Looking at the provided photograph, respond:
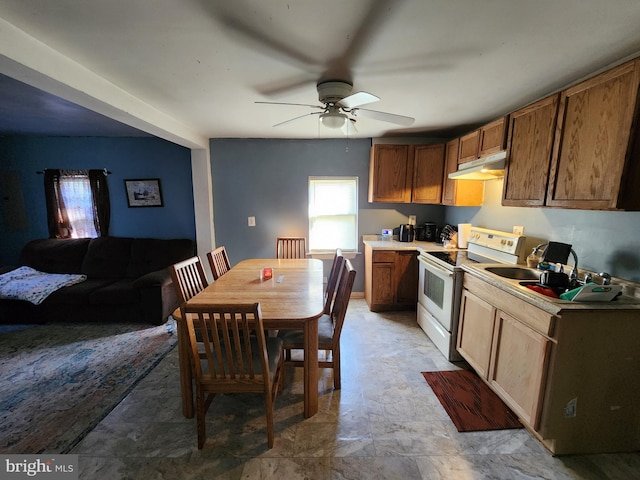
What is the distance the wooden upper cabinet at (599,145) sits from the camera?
51.9 inches

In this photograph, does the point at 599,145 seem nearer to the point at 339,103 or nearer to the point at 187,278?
the point at 339,103

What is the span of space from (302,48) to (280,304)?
1.53m

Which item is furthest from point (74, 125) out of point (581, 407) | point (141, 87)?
point (581, 407)

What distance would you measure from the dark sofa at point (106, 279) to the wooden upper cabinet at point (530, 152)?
12.0 ft

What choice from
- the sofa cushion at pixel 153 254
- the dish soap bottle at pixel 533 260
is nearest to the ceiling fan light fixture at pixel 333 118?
the dish soap bottle at pixel 533 260

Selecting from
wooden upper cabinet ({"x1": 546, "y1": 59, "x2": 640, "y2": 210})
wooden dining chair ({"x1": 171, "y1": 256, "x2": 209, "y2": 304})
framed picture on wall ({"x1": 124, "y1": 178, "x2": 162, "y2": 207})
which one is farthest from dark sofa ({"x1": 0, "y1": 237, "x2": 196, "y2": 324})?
wooden upper cabinet ({"x1": 546, "y1": 59, "x2": 640, "y2": 210})

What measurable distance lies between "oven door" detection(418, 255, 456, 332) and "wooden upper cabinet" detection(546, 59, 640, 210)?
1.00 m

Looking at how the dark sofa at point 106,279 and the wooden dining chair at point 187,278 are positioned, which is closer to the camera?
the wooden dining chair at point 187,278

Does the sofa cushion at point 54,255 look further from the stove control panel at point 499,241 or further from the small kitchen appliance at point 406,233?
the stove control panel at point 499,241

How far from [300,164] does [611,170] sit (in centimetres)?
304

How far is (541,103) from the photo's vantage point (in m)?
1.81

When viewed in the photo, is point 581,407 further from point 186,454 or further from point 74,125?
point 74,125

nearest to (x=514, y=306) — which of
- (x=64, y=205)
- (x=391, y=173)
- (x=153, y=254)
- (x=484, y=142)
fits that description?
(x=484, y=142)

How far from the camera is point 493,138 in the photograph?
2.33 metres
